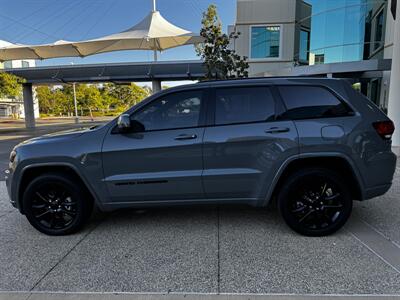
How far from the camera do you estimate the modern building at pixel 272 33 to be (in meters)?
19.5

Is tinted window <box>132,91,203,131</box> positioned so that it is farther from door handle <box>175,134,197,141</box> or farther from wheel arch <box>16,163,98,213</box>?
wheel arch <box>16,163,98,213</box>

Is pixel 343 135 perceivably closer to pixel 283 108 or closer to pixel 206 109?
pixel 283 108

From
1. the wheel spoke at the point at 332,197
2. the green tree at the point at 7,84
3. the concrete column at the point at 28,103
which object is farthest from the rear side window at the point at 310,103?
the concrete column at the point at 28,103

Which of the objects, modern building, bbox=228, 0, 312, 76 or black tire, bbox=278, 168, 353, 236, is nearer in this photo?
black tire, bbox=278, 168, 353, 236

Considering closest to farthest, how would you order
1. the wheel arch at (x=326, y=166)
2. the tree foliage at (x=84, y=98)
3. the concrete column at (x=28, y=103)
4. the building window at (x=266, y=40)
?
the wheel arch at (x=326, y=166)
the building window at (x=266, y=40)
the concrete column at (x=28, y=103)
the tree foliage at (x=84, y=98)

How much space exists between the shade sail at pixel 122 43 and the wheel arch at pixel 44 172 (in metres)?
29.6

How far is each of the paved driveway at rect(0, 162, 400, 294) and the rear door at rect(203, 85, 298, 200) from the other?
64 centimetres

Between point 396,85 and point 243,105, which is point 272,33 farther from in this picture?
point 243,105

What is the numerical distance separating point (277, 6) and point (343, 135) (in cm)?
1850

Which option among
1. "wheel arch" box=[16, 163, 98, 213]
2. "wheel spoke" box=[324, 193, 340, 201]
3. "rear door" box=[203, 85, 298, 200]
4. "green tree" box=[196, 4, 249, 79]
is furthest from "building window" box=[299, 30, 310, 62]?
"wheel arch" box=[16, 163, 98, 213]

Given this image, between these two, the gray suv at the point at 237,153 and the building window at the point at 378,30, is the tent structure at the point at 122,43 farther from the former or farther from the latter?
the gray suv at the point at 237,153

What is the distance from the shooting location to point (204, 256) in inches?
133

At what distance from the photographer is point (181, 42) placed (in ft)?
114

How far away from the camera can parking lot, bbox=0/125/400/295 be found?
113 inches
